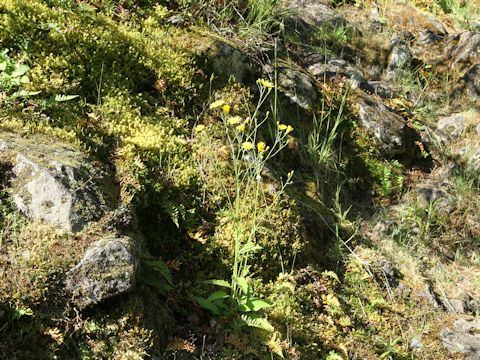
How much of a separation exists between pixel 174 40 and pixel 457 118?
13.8ft

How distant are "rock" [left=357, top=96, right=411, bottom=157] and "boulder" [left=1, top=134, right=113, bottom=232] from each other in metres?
3.85

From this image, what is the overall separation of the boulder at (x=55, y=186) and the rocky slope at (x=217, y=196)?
1 cm

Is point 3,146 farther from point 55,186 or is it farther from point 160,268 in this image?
point 160,268

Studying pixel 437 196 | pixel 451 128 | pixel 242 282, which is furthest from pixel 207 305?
pixel 451 128

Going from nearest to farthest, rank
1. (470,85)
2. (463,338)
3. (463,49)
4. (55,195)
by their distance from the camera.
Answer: (55,195), (463,338), (470,85), (463,49)

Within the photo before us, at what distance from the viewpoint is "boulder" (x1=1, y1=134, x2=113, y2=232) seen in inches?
130

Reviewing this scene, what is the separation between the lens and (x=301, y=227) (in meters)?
4.73

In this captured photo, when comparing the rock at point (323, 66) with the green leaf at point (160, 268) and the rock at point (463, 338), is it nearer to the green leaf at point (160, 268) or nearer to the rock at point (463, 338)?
the rock at point (463, 338)

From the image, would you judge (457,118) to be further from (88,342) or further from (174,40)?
(88,342)

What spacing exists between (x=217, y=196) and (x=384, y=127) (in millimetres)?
2967

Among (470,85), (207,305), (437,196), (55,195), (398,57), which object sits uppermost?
(55,195)

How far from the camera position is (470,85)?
7859 mm

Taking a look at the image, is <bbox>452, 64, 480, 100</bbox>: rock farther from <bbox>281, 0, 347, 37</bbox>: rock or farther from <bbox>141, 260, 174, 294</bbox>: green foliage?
<bbox>141, 260, 174, 294</bbox>: green foliage

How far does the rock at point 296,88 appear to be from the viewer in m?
6.23
